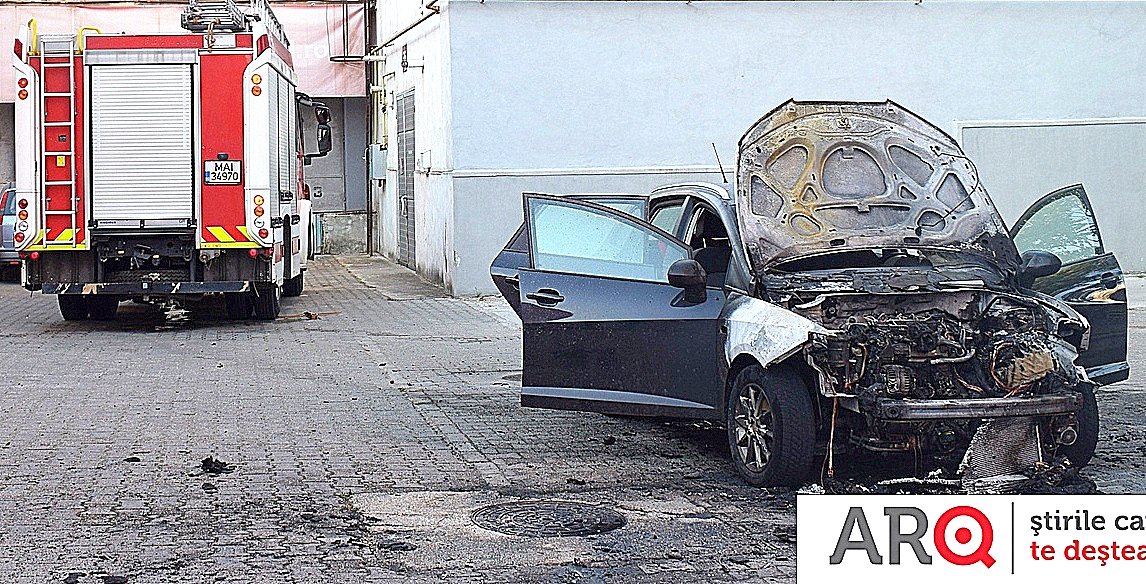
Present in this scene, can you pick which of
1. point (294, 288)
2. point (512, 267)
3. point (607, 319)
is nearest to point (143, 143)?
point (294, 288)

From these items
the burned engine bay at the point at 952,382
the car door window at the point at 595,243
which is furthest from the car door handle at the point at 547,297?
the burned engine bay at the point at 952,382

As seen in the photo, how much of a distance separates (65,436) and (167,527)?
2776mm

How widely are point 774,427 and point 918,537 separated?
3608mm

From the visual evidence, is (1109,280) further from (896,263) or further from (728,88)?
(728,88)


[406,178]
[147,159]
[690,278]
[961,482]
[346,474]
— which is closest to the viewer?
[961,482]

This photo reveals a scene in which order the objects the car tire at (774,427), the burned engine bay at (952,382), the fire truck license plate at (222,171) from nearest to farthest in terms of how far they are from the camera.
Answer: the burned engine bay at (952,382)
the car tire at (774,427)
the fire truck license plate at (222,171)

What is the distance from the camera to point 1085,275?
828 cm

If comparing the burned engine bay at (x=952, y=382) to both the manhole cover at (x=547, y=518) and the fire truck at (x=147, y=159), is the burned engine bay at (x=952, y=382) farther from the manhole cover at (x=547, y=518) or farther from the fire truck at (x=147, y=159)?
the fire truck at (x=147, y=159)

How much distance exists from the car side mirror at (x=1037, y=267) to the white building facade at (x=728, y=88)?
37.1 feet

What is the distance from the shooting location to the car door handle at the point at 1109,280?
8227 mm

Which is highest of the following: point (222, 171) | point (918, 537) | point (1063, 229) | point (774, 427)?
point (222, 171)

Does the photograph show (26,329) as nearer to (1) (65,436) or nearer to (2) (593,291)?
(1) (65,436)

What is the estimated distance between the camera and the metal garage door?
23.6 metres

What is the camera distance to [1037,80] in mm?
20047
